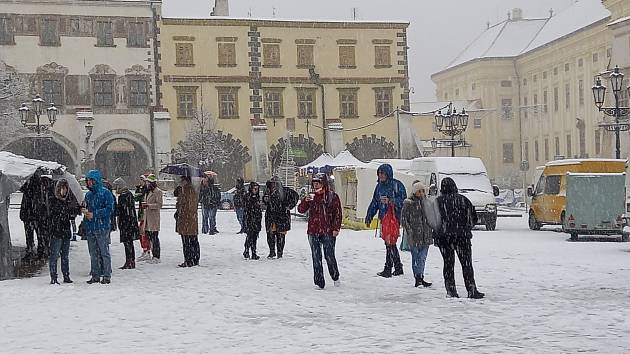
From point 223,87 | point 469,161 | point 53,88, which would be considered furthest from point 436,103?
point 469,161

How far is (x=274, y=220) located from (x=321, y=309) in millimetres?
6635

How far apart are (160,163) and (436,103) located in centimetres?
4091

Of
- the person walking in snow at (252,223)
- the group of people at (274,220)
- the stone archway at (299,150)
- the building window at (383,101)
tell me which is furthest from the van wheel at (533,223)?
the building window at (383,101)

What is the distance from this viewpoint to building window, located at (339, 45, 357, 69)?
185 ft

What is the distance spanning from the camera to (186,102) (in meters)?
53.9

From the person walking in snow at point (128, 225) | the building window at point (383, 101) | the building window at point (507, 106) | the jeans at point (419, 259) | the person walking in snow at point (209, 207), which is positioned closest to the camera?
the jeans at point (419, 259)

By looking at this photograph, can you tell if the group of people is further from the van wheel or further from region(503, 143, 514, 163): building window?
region(503, 143, 514, 163): building window

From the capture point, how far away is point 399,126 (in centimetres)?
5703

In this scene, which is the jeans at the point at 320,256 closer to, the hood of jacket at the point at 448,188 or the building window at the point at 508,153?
the hood of jacket at the point at 448,188

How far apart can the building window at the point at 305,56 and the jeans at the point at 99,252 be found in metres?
42.1

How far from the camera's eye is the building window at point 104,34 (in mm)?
51594

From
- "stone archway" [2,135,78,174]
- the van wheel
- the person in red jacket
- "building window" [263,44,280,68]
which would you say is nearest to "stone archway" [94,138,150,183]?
"stone archway" [2,135,78,174]

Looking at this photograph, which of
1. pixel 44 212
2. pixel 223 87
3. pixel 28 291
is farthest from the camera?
pixel 223 87

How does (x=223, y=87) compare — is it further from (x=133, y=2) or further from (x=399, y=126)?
(x=399, y=126)
